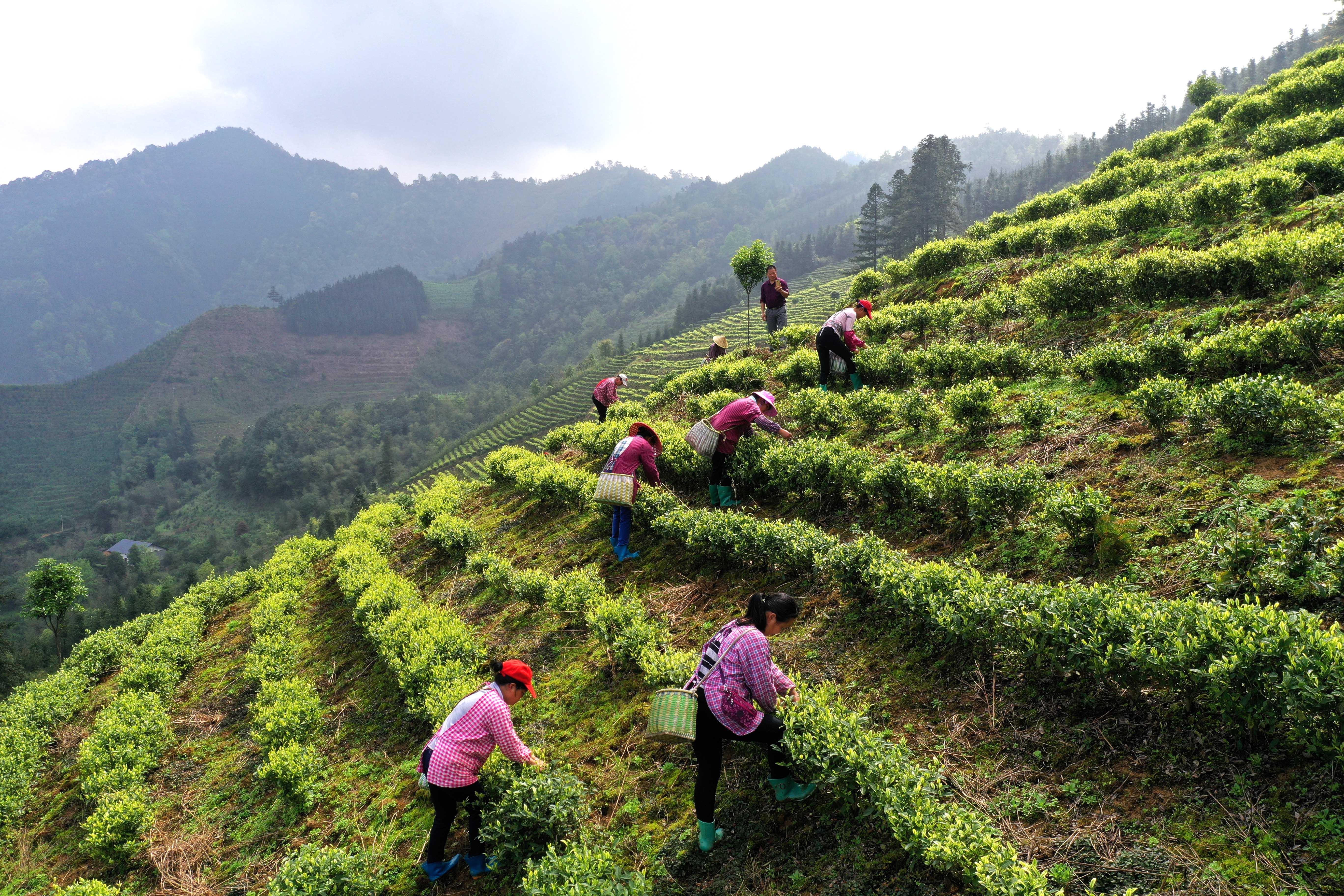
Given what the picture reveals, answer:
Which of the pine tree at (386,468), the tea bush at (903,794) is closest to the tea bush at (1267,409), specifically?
the tea bush at (903,794)

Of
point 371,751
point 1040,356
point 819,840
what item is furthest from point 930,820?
point 1040,356

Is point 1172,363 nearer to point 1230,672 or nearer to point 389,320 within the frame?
point 1230,672

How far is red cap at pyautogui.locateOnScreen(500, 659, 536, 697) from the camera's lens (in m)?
4.68

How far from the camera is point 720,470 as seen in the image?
8805 millimetres

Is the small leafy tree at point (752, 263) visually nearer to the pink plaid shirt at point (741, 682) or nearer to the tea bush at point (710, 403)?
the tea bush at point (710, 403)

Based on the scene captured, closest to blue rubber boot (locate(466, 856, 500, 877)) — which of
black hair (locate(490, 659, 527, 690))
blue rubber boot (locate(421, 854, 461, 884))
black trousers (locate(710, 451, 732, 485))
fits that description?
blue rubber boot (locate(421, 854, 461, 884))

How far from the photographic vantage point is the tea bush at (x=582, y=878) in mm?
3963

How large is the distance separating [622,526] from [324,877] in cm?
507

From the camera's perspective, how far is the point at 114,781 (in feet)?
25.2

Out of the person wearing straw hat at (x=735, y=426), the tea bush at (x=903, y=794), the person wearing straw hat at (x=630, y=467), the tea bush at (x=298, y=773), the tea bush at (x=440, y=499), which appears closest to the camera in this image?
the tea bush at (x=903, y=794)

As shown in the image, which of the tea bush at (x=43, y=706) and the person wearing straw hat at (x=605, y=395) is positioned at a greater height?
the person wearing straw hat at (x=605, y=395)

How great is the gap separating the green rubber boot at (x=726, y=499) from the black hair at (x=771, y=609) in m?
4.63

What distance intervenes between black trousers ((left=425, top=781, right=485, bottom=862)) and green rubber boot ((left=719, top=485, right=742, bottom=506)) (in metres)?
4.98

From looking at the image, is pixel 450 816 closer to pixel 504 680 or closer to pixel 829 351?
pixel 504 680
